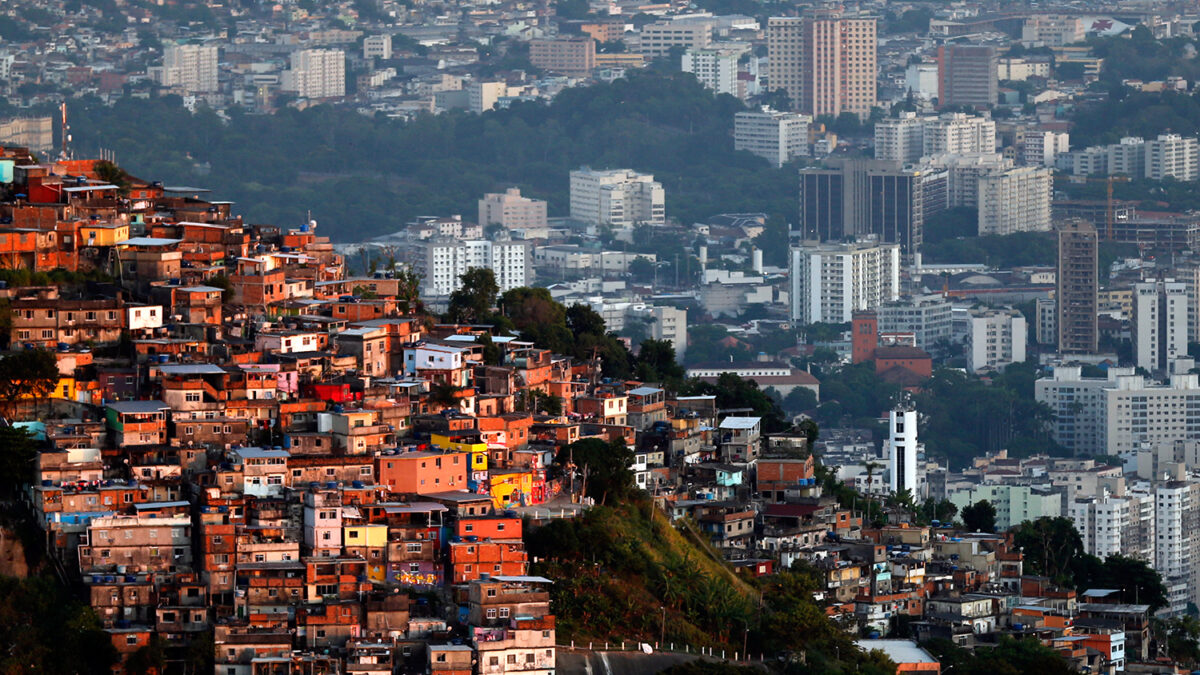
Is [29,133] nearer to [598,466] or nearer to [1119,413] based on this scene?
[1119,413]

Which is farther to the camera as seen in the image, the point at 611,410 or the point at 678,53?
the point at 678,53

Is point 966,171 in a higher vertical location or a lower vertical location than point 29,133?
lower

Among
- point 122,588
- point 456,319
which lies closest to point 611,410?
point 456,319

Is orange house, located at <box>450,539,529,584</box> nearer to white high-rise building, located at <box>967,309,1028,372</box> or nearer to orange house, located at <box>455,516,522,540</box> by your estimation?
orange house, located at <box>455,516,522,540</box>

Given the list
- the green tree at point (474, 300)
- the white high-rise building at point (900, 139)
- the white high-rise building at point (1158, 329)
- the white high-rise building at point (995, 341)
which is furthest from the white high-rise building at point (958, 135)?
the green tree at point (474, 300)

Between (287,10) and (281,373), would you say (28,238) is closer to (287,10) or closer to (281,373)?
(281,373)

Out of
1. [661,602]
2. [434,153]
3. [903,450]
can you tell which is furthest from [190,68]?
[661,602]
